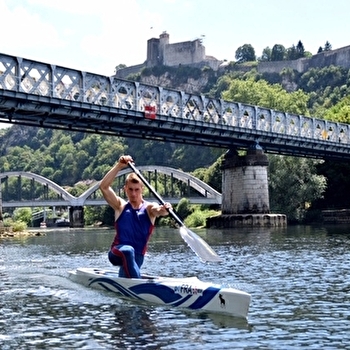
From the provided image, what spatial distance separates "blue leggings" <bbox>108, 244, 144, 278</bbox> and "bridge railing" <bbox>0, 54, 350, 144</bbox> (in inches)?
1439

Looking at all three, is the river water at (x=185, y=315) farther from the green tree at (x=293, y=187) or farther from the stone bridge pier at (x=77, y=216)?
the stone bridge pier at (x=77, y=216)

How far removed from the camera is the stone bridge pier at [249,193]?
84.4m

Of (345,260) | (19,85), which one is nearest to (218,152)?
(19,85)

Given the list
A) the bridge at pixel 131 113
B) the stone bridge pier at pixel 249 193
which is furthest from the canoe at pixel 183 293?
the stone bridge pier at pixel 249 193

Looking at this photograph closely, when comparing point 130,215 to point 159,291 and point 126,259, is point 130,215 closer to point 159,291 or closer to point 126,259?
point 126,259

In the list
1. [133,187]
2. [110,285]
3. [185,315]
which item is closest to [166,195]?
[110,285]

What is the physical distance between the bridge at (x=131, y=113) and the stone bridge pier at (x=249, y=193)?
8.99 ft

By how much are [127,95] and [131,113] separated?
142 inches

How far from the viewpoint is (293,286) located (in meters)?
24.0

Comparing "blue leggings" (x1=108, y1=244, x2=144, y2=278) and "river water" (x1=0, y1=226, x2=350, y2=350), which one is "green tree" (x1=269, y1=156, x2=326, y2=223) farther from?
"blue leggings" (x1=108, y1=244, x2=144, y2=278)

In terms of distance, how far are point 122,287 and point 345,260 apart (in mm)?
Answer: 14740

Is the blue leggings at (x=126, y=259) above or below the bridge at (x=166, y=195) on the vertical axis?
below

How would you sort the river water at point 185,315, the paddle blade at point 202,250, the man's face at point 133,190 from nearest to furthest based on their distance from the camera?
1. the river water at point 185,315
2. the man's face at point 133,190
3. the paddle blade at point 202,250

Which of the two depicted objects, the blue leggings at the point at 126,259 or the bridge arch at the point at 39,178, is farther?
the bridge arch at the point at 39,178
